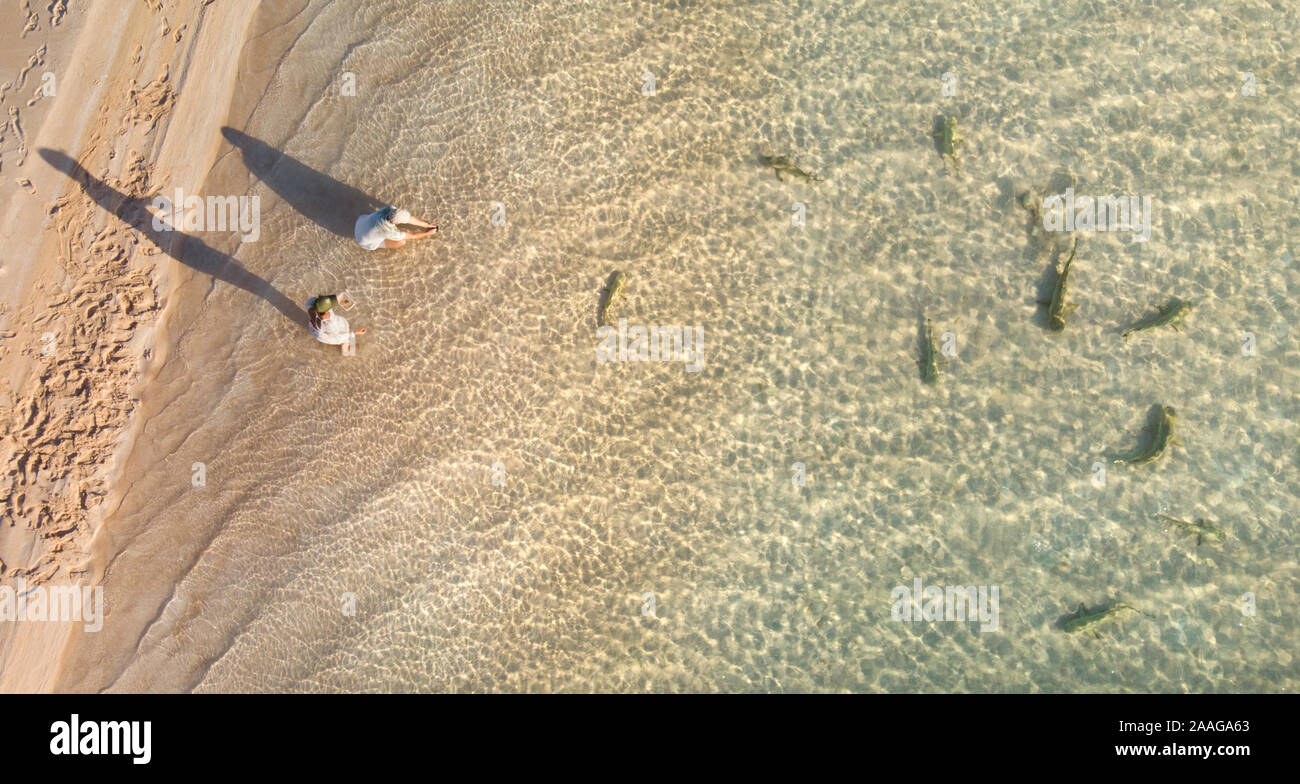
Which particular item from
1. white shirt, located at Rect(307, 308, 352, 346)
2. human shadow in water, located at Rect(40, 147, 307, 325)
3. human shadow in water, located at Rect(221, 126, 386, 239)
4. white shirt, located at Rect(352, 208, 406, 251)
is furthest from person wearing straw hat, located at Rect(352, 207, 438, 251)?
human shadow in water, located at Rect(40, 147, 307, 325)

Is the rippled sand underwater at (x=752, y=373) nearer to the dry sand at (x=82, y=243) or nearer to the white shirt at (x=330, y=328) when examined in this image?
the white shirt at (x=330, y=328)

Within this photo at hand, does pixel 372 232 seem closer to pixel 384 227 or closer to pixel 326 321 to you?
pixel 384 227

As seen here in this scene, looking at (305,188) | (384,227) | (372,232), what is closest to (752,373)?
(384,227)

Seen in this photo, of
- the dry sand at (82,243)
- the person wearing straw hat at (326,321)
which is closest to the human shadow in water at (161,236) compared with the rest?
the dry sand at (82,243)

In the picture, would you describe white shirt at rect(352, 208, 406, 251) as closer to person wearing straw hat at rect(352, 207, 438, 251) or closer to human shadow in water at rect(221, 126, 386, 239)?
person wearing straw hat at rect(352, 207, 438, 251)

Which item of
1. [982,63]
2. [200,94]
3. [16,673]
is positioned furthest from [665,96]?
[16,673]
